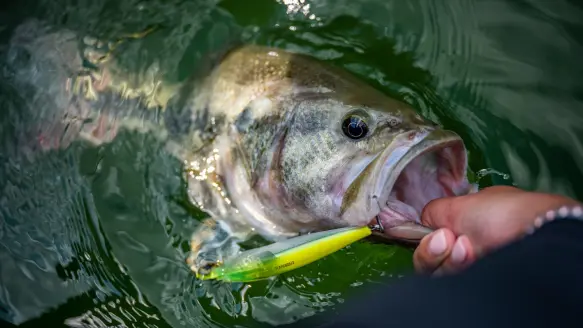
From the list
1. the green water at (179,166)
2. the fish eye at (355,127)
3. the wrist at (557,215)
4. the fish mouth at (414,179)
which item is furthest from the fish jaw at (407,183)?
the green water at (179,166)

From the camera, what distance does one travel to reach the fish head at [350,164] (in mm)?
1627

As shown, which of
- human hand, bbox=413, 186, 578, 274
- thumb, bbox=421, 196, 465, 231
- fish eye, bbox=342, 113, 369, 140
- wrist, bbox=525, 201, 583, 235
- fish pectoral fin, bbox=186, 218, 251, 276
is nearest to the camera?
wrist, bbox=525, 201, 583, 235

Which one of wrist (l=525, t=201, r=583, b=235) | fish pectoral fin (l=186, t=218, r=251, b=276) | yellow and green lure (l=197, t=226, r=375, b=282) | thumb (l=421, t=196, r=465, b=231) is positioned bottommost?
fish pectoral fin (l=186, t=218, r=251, b=276)

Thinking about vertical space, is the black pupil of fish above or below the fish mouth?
A: above

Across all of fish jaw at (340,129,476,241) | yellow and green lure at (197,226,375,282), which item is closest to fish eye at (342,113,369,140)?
fish jaw at (340,129,476,241)

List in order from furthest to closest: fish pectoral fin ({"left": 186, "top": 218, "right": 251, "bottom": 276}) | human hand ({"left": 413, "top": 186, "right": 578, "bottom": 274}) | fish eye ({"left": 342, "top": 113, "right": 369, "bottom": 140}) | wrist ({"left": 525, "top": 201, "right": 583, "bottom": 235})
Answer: fish pectoral fin ({"left": 186, "top": 218, "right": 251, "bottom": 276})
fish eye ({"left": 342, "top": 113, "right": 369, "bottom": 140})
human hand ({"left": 413, "top": 186, "right": 578, "bottom": 274})
wrist ({"left": 525, "top": 201, "right": 583, "bottom": 235})

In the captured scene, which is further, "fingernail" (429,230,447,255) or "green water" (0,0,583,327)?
"green water" (0,0,583,327)

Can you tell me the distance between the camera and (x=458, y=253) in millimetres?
1396

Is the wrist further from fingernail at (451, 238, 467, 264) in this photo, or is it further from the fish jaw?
the fish jaw

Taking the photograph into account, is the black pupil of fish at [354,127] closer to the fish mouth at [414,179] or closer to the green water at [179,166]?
the fish mouth at [414,179]

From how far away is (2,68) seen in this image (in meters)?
2.54

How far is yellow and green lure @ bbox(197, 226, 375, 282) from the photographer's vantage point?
1711 mm

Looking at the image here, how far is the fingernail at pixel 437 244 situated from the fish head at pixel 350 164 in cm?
15

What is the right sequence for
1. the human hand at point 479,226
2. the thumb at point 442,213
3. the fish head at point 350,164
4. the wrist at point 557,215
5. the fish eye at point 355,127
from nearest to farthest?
the wrist at point 557,215 < the human hand at point 479,226 < the thumb at point 442,213 < the fish head at point 350,164 < the fish eye at point 355,127
